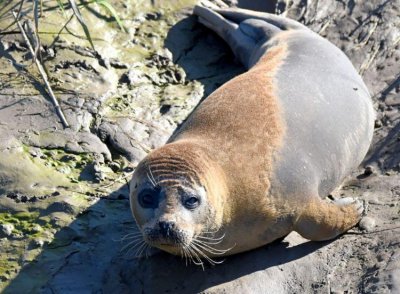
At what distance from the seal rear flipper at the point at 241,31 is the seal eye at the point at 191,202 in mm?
2352

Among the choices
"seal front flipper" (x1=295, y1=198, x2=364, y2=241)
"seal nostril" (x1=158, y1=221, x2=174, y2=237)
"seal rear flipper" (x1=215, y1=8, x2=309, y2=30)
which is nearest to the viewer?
"seal nostril" (x1=158, y1=221, x2=174, y2=237)

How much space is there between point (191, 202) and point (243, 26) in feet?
10.0

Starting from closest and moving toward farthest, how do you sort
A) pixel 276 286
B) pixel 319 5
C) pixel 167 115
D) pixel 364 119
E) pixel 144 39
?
pixel 276 286, pixel 364 119, pixel 167 115, pixel 144 39, pixel 319 5

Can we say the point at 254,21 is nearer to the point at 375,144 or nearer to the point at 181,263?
the point at 375,144

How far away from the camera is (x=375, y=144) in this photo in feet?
21.9

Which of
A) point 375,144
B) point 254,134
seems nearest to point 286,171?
point 254,134

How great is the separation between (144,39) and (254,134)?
2.50 m

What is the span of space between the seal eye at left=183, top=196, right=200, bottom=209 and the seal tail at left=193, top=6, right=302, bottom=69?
2314 millimetres

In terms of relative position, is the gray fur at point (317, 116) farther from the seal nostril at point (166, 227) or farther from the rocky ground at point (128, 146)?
the seal nostril at point (166, 227)

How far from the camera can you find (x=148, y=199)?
17.5ft

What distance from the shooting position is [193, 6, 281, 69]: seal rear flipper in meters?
7.65

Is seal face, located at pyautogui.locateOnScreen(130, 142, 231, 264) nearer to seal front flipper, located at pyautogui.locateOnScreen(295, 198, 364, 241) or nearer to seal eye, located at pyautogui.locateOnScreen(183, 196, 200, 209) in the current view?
seal eye, located at pyautogui.locateOnScreen(183, 196, 200, 209)

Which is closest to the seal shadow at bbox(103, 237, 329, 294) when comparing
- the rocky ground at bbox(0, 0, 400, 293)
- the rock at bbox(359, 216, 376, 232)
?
the rocky ground at bbox(0, 0, 400, 293)

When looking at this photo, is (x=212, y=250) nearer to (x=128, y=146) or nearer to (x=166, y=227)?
(x=166, y=227)
